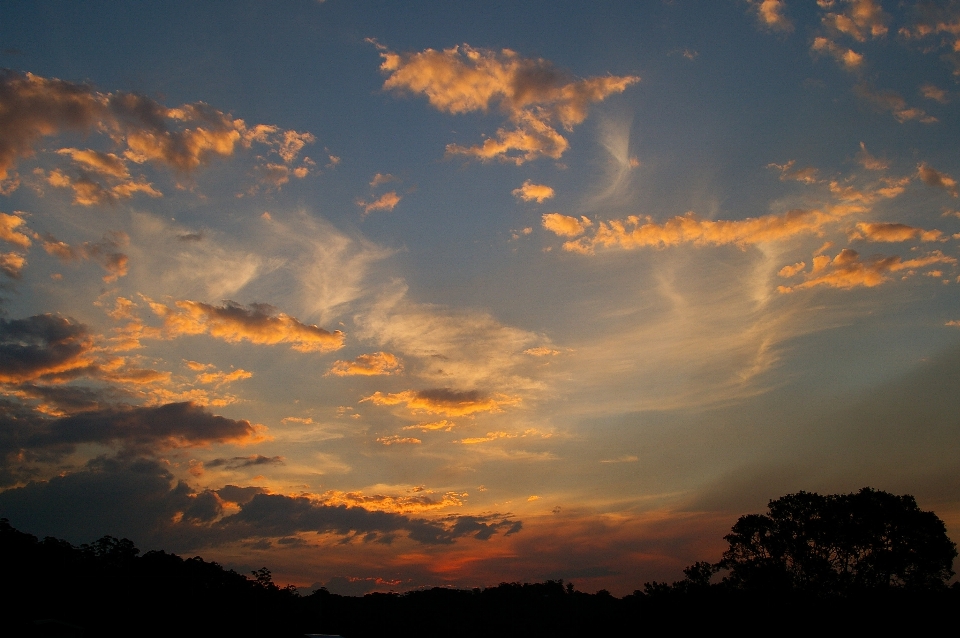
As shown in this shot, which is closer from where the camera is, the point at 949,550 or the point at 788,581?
the point at 949,550

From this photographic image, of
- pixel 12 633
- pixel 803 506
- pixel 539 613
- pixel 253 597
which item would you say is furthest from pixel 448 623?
pixel 12 633

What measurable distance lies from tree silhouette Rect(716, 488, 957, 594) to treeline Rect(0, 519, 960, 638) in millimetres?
1550

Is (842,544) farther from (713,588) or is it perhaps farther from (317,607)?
(317,607)

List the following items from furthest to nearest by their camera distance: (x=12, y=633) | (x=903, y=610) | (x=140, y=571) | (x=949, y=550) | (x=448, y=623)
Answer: (x=448, y=623) < (x=140, y=571) < (x=949, y=550) < (x=12, y=633) < (x=903, y=610)

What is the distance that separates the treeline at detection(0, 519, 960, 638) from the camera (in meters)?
47.3

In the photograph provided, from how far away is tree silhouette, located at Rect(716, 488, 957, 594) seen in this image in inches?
2168

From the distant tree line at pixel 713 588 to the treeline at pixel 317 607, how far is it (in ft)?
0.54

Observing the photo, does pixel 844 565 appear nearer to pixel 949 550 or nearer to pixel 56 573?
pixel 949 550

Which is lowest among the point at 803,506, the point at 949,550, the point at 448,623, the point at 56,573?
the point at 448,623

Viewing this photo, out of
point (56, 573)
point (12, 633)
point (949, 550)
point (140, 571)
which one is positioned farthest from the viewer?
point (140, 571)

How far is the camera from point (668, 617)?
5709 cm

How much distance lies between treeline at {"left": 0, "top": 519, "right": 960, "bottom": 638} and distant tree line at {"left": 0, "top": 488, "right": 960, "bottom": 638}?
0.16 metres

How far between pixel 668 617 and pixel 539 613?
70745mm

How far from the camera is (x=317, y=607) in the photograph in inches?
4281
